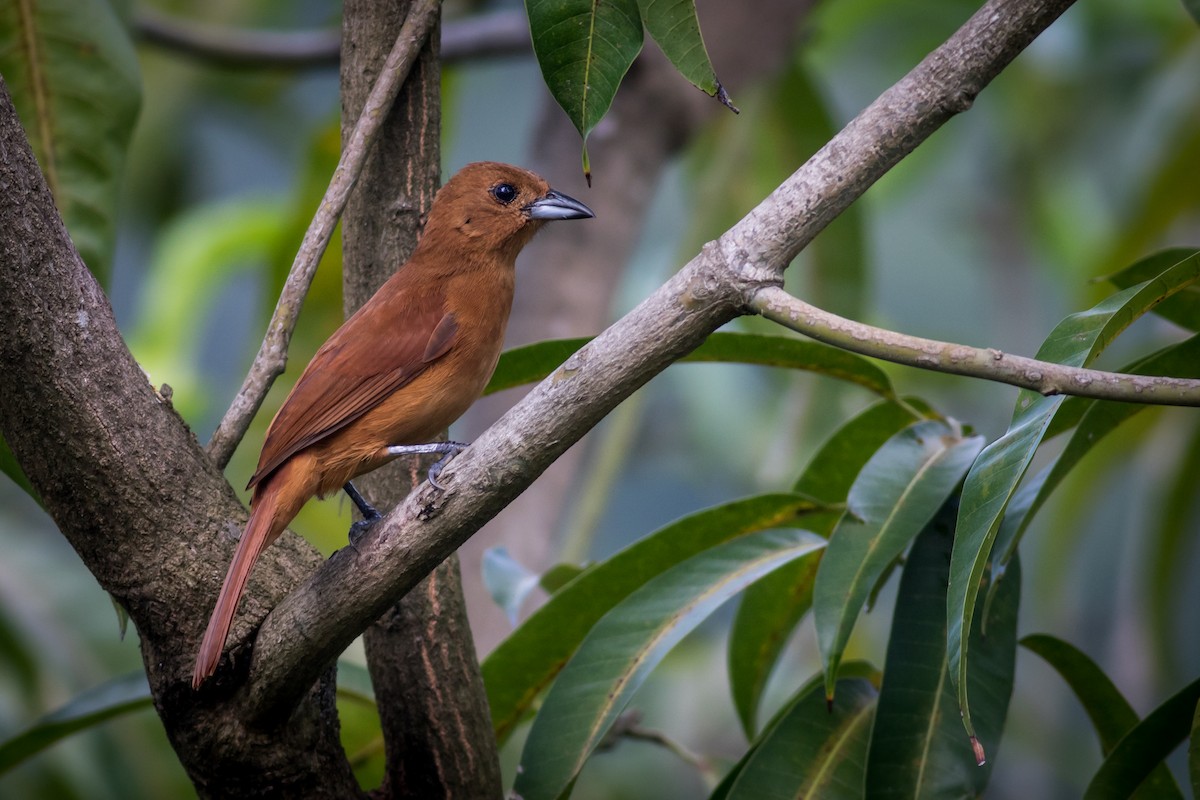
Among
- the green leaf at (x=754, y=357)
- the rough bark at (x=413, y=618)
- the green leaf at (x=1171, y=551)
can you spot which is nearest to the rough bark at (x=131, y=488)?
the rough bark at (x=413, y=618)

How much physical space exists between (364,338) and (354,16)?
2.06 feet

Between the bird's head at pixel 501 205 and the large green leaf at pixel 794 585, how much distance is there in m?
0.82

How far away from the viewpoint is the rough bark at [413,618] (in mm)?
2182

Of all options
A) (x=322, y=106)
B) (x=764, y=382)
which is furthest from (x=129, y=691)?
(x=322, y=106)

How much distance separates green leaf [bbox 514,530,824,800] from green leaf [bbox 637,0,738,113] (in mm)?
923

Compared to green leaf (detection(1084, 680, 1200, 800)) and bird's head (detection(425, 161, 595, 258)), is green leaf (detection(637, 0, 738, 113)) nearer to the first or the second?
bird's head (detection(425, 161, 595, 258))

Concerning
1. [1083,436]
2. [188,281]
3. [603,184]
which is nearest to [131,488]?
[1083,436]

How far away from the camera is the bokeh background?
163 inches

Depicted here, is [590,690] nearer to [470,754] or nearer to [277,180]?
[470,754]

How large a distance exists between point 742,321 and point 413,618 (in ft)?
9.83

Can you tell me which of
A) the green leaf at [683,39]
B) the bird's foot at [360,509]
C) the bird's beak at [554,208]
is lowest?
the bird's foot at [360,509]

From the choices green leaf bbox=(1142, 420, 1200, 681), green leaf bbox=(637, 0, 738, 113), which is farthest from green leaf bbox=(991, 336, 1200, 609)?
green leaf bbox=(1142, 420, 1200, 681)

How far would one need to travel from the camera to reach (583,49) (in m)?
1.81

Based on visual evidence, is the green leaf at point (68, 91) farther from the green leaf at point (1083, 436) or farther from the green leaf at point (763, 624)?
the green leaf at point (1083, 436)
